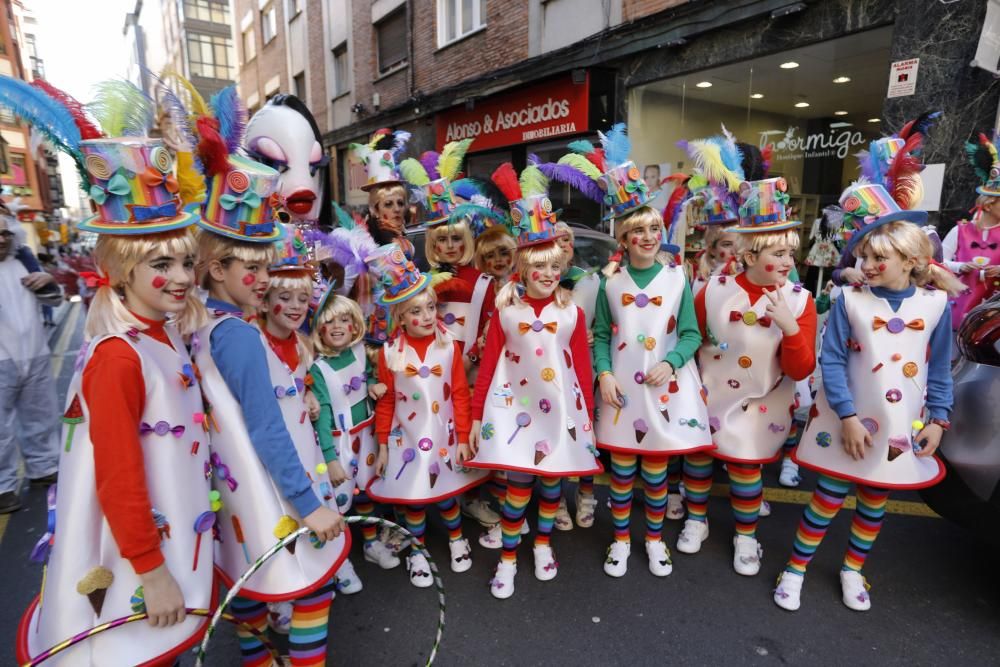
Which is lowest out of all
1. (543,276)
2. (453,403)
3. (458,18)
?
(453,403)

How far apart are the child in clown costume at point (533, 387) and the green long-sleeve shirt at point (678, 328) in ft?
0.58

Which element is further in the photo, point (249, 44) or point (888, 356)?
point (249, 44)

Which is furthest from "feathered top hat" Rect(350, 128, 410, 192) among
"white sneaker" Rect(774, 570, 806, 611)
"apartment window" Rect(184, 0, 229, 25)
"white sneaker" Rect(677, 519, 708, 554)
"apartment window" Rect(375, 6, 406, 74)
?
"apartment window" Rect(184, 0, 229, 25)

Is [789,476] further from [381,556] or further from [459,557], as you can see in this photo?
[381,556]

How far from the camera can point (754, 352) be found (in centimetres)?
309

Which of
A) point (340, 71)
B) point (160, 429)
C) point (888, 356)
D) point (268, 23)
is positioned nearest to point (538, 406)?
point (888, 356)

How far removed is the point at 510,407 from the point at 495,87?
10215 millimetres

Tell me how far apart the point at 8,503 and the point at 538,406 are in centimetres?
387

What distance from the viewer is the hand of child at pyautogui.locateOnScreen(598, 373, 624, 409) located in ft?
10.3

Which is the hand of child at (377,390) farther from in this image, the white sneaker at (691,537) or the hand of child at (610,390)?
the white sneaker at (691,537)

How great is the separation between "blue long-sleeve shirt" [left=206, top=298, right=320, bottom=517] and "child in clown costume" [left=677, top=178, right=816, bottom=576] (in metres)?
2.22

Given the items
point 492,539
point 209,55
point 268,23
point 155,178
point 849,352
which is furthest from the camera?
point 209,55

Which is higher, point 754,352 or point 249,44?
point 249,44

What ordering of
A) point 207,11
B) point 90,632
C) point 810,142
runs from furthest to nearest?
point 207,11, point 810,142, point 90,632
